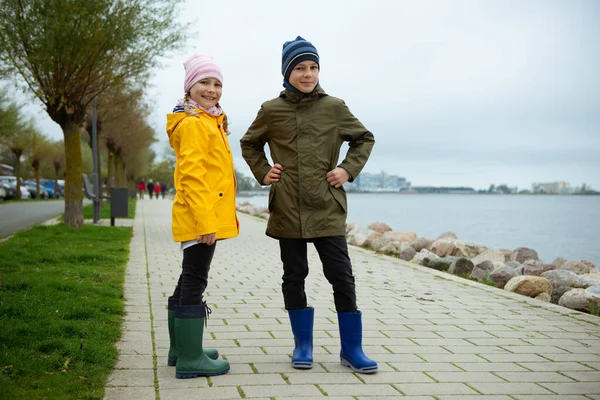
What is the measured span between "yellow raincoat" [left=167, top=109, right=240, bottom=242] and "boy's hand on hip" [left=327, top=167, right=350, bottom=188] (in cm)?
63

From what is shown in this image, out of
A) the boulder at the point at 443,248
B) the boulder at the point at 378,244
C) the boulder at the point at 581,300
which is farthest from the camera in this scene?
the boulder at the point at 443,248

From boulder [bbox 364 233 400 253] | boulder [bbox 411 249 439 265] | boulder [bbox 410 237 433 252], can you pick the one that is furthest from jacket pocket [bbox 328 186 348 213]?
boulder [bbox 410 237 433 252]

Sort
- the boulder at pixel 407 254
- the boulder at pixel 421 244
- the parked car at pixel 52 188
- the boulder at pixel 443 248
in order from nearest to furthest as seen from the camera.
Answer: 1. the boulder at pixel 407 254
2. the boulder at pixel 443 248
3. the boulder at pixel 421 244
4. the parked car at pixel 52 188

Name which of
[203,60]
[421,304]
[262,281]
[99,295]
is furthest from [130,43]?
[203,60]

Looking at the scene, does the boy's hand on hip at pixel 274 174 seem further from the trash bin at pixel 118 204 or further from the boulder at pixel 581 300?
the trash bin at pixel 118 204

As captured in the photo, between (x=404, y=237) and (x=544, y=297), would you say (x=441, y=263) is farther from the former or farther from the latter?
(x=404, y=237)

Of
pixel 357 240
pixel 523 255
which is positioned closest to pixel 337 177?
pixel 357 240

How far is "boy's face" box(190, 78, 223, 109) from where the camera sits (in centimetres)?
394

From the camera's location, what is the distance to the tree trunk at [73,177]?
15.0m

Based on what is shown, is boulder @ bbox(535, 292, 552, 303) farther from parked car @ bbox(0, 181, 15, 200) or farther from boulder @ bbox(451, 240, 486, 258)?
parked car @ bbox(0, 181, 15, 200)

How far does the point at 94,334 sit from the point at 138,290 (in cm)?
227

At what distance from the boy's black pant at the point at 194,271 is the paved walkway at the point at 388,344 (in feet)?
1.58

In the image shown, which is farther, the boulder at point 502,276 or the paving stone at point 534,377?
the boulder at point 502,276

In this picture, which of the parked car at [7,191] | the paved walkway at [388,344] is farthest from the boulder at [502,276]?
the parked car at [7,191]
